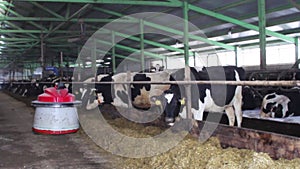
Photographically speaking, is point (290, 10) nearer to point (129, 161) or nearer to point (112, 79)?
point (112, 79)

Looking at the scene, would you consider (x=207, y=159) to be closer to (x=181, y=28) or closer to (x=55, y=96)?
(x=55, y=96)

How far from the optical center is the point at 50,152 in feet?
14.9

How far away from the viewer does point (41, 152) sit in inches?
179

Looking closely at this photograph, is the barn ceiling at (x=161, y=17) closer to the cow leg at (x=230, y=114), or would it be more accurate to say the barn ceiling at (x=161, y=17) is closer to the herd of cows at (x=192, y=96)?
the herd of cows at (x=192, y=96)

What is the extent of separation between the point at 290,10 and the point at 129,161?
27.4 ft

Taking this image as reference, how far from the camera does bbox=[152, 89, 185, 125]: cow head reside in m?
4.88

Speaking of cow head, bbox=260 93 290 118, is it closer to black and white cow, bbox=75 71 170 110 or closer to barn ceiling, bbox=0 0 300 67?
barn ceiling, bbox=0 0 300 67

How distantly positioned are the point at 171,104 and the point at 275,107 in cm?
413

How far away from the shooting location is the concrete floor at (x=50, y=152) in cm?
395

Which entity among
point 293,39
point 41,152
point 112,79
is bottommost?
point 41,152

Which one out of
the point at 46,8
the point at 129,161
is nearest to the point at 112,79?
the point at 46,8

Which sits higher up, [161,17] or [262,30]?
[161,17]

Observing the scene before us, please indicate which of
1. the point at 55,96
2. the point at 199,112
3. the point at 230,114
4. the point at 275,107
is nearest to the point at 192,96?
the point at 199,112

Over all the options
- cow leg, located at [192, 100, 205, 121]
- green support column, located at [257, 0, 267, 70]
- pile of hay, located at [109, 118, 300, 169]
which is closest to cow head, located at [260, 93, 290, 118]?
green support column, located at [257, 0, 267, 70]
